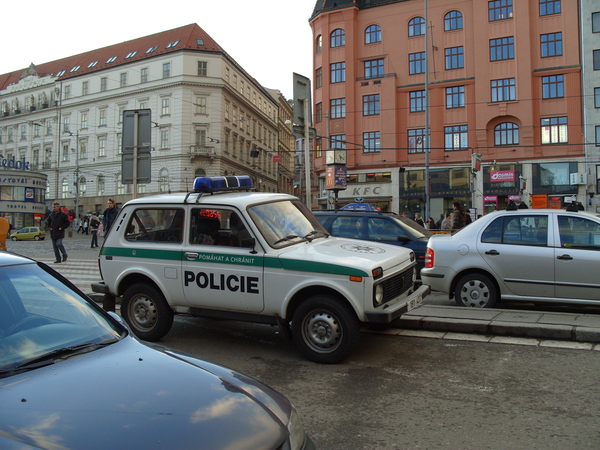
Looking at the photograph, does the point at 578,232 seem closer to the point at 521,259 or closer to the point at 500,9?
the point at 521,259

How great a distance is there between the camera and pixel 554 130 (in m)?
36.8

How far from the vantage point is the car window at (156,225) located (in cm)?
615

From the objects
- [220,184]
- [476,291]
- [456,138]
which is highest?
[456,138]

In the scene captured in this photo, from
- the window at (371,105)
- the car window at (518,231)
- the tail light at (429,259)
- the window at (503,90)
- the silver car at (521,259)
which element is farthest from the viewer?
the window at (371,105)

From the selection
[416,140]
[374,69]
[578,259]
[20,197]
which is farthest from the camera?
[20,197]

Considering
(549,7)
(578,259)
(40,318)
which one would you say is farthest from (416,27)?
(40,318)

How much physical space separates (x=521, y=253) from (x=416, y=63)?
121 ft

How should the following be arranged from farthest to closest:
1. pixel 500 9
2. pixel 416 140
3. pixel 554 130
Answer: pixel 416 140 → pixel 500 9 → pixel 554 130

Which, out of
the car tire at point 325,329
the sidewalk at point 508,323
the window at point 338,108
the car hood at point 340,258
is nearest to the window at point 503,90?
the window at point 338,108

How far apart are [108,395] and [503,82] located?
40.8 metres

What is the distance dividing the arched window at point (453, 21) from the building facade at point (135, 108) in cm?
2156

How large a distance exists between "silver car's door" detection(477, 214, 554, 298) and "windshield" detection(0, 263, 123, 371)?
599 cm

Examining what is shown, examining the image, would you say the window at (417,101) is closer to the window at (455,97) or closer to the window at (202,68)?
the window at (455,97)

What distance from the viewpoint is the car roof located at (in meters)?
5.89
